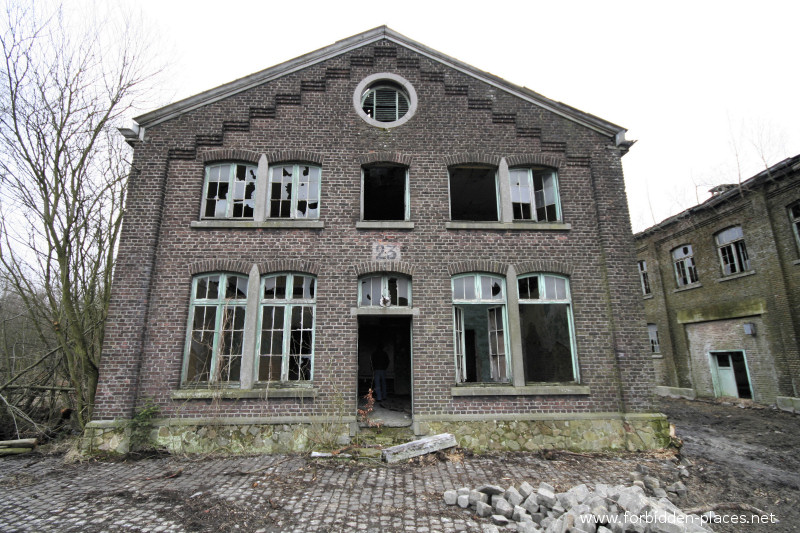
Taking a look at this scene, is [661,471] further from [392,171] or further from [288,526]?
[392,171]

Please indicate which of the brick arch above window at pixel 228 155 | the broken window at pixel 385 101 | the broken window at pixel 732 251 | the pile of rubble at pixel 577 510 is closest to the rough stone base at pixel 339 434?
the pile of rubble at pixel 577 510

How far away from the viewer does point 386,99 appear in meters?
9.17

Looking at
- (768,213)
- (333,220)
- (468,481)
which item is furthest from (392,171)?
(768,213)

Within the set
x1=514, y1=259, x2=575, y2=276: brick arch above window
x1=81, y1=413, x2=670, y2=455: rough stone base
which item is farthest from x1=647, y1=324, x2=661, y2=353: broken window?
x1=514, y1=259, x2=575, y2=276: brick arch above window

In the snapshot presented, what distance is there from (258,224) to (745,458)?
35.1 ft

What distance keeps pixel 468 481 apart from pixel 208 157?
811 centimetres

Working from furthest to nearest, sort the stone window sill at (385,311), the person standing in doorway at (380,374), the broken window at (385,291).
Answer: the person standing in doorway at (380,374) → the broken window at (385,291) → the stone window sill at (385,311)

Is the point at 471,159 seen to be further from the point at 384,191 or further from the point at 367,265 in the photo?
the point at 367,265

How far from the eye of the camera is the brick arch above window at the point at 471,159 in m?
A: 8.62

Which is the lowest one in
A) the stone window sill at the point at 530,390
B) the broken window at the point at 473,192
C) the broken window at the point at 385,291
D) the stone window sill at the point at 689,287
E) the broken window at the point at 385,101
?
the stone window sill at the point at 530,390

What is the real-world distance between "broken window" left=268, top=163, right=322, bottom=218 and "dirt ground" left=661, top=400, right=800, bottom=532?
814cm

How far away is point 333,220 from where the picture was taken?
324 inches

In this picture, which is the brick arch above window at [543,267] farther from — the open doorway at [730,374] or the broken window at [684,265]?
the broken window at [684,265]

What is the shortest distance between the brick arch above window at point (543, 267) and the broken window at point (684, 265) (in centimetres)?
1112
